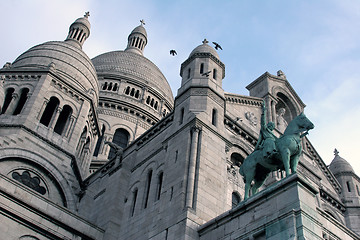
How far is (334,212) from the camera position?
91.7ft

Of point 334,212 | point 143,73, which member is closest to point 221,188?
point 334,212

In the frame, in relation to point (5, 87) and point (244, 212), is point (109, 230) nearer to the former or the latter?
point (244, 212)

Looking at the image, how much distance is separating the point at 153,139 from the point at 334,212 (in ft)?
42.6

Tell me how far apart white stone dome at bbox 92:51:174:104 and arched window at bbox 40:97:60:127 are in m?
19.0

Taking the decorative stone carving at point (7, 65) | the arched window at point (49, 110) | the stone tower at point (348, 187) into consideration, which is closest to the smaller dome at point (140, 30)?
the decorative stone carving at point (7, 65)

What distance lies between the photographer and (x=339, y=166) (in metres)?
32.7

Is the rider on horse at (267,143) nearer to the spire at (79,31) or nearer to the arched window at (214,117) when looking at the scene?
the arched window at (214,117)

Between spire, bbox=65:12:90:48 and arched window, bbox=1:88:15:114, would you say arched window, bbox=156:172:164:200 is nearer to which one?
arched window, bbox=1:88:15:114

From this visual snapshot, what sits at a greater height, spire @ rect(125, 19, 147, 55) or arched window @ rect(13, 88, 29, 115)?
spire @ rect(125, 19, 147, 55)

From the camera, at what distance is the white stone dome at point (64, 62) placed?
31.6 m

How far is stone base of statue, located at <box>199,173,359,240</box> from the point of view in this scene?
506 inches

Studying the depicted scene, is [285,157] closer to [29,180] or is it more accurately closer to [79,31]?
[29,180]

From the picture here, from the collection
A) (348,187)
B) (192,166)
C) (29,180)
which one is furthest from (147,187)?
(348,187)

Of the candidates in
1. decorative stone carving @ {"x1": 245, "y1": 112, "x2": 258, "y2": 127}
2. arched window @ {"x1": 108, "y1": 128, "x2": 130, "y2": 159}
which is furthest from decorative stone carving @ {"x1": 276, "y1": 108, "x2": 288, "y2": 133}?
arched window @ {"x1": 108, "y1": 128, "x2": 130, "y2": 159}
